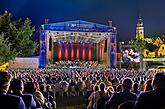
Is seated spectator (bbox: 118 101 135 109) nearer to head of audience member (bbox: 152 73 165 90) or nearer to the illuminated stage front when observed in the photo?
head of audience member (bbox: 152 73 165 90)

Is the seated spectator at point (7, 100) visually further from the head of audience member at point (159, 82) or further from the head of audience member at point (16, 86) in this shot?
the head of audience member at point (159, 82)

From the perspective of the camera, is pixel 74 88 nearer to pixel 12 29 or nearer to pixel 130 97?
pixel 130 97

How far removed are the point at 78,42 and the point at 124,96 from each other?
69.7 m

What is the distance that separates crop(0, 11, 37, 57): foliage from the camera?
61125mm

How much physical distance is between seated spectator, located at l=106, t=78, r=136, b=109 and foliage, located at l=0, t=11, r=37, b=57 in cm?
5157

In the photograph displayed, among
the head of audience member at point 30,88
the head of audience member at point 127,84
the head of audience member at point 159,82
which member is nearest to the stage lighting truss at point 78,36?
the head of audience member at point 30,88

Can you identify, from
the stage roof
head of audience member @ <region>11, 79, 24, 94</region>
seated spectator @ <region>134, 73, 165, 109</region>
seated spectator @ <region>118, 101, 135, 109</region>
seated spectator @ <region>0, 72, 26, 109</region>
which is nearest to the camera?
seated spectator @ <region>0, 72, 26, 109</region>

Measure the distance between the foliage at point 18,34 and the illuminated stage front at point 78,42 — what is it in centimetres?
359

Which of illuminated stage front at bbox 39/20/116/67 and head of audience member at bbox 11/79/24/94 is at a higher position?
illuminated stage front at bbox 39/20/116/67

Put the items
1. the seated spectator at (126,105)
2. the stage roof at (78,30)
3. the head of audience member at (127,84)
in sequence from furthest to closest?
the stage roof at (78,30), the head of audience member at (127,84), the seated spectator at (126,105)

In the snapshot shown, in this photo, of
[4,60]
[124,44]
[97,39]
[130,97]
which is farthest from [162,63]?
[130,97]

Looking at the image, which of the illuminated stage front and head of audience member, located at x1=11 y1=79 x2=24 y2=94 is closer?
head of audience member, located at x1=11 y1=79 x2=24 y2=94

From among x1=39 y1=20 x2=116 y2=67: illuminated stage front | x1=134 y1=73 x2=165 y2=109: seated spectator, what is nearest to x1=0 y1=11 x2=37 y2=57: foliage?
x1=39 y1=20 x2=116 y2=67: illuminated stage front

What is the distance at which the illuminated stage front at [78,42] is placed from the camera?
62656mm
